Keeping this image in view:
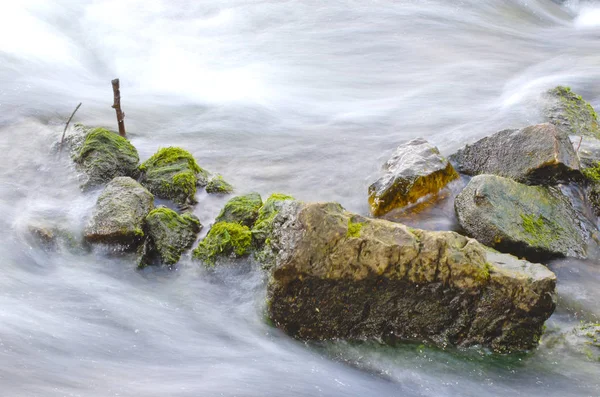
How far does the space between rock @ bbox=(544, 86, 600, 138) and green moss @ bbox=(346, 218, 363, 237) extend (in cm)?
418

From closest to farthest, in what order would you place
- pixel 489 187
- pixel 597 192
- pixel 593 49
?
pixel 489 187, pixel 597 192, pixel 593 49

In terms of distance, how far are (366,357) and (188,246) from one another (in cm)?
213

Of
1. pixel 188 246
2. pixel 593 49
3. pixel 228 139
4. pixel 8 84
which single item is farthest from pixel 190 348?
pixel 593 49

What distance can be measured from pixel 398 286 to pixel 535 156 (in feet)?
8.83

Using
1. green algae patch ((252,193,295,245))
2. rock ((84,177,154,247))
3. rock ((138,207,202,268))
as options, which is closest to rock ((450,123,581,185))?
green algae patch ((252,193,295,245))

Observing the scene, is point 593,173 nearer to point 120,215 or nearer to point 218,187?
point 218,187

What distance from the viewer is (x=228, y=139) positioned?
27.7 ft

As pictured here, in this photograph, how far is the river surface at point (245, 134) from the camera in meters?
4.45

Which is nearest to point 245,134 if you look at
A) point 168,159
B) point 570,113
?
point 168,159

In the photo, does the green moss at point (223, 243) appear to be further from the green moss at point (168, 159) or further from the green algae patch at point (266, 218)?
the green moss at point (168, 159)

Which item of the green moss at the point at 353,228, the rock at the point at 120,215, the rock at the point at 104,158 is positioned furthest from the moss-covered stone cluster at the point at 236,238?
the rock at the point at 104,158

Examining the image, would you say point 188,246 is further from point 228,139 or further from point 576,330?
point 576,330

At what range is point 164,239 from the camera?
18.9 ft

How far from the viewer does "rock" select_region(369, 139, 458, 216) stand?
6.41 metres
